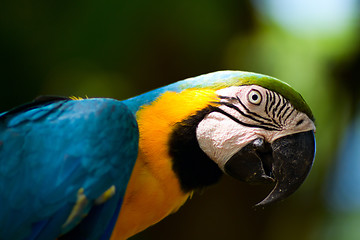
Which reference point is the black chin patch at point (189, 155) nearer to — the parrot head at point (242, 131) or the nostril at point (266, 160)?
the parrot head at point (242, 131)

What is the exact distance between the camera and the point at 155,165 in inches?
73.6

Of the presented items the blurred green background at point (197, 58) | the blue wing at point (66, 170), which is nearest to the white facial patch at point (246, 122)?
the blue wing at point (66, 170)

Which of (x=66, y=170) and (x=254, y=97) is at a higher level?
(x=254, y=97)

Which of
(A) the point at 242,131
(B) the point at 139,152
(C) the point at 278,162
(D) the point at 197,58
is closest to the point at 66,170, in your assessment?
(B) the point at 139,152

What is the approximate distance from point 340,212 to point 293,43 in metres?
1.96

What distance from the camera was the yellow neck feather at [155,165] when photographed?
6.11ft

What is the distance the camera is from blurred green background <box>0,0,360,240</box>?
398cm

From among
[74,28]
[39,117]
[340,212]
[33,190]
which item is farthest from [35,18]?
[340,212]

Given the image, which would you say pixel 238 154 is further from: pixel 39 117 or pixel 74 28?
pixel 74 28

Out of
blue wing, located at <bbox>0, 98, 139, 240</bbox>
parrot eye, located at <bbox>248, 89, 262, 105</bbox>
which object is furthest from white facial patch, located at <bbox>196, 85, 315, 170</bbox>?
blue wing, located at <bbox>0, 98, 139, 240</bbox>

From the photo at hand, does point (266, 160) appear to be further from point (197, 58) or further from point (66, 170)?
point (197, 58)

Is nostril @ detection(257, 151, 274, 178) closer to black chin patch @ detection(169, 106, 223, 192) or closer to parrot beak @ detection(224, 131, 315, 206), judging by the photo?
parrot beak @ detection(224, 131, 315, 206)

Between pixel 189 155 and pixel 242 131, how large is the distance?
0.26 m

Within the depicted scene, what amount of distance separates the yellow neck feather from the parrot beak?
0.90ft
